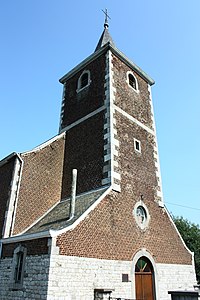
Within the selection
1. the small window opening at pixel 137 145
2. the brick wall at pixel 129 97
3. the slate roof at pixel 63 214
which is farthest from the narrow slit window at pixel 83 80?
the slate roof at pixel 63 214

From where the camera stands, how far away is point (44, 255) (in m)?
7.40

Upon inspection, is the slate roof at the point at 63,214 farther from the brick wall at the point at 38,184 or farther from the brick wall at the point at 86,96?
the brick wall at the point at 86,96

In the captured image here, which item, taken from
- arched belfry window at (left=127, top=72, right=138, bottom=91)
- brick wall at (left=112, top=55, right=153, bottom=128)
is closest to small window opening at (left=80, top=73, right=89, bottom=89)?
brick wall at (left=112, top=55, right=153, bottom=128)

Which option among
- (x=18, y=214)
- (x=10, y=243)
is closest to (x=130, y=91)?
(x=18, y=214)

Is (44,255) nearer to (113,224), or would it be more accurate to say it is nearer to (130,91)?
(113,224)

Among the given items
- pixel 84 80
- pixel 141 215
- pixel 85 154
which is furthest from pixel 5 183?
pixel 84 80

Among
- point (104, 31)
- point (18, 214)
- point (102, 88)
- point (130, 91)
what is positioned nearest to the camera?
point (18, 214)

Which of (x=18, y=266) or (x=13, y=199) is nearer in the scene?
(x=18, y=266)

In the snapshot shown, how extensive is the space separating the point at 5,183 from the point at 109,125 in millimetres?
5347

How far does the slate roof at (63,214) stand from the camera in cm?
886

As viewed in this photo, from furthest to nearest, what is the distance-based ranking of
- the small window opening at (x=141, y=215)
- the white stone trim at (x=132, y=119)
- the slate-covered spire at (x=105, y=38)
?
the slate-covered spire at (x=105, y=38)
the white stone trim at (x=132, y=119)
the small window opening at (x=141, y=215)

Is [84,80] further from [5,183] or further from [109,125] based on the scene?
[5,183]

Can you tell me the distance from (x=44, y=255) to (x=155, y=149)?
8.68 m

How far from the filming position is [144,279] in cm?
985
